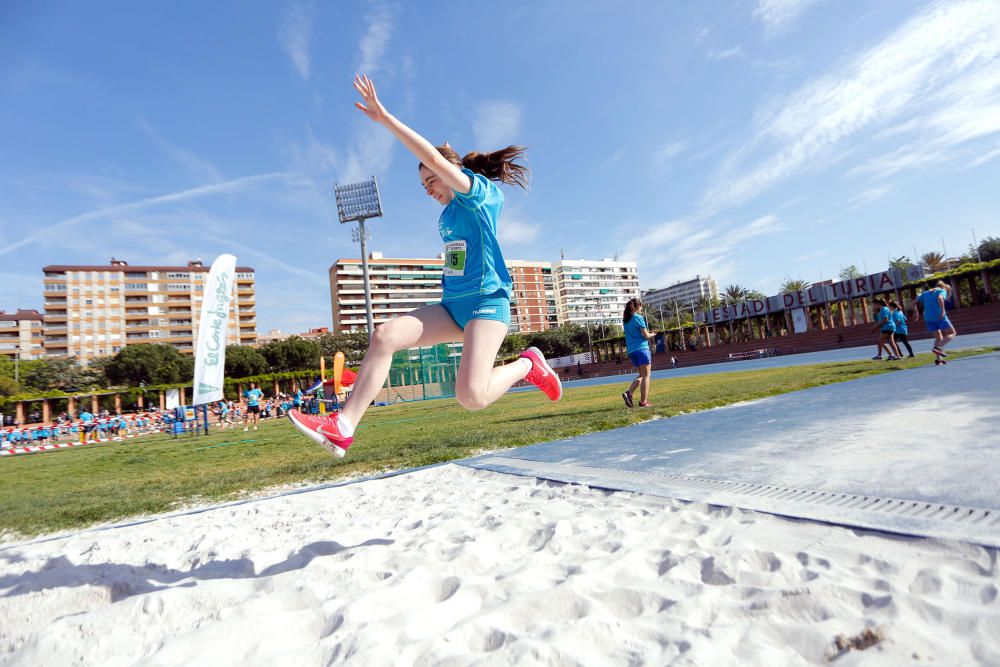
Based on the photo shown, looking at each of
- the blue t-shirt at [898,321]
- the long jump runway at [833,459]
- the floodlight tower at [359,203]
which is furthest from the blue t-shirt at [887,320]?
the floodlight tower at [359,203]

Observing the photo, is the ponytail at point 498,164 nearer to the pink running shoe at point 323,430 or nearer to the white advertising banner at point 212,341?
the pink running shoe at point 323,430

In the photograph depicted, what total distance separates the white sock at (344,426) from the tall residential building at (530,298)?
111499mm

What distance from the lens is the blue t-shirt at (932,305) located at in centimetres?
974

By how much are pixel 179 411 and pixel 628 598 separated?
22.7 metres

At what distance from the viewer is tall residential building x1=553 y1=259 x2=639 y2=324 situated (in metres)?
131

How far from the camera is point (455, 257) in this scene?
3.18 metres

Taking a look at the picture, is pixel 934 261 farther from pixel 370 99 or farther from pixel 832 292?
pixel 370 99

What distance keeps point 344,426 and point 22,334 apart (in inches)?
4659

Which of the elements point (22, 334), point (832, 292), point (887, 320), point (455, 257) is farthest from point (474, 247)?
point (22, 334)

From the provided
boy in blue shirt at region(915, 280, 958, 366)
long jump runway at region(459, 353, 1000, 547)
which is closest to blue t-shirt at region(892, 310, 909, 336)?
boy in blue shirt at region(915, 280, 958, 366)

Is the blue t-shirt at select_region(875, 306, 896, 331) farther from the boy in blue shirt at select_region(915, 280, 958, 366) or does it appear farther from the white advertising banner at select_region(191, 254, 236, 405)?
the white advertising banner at select_region(191, 254, 236, 405)

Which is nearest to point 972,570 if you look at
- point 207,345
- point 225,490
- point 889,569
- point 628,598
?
point 889,569

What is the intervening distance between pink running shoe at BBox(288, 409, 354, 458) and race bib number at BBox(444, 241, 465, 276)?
3.66 ft

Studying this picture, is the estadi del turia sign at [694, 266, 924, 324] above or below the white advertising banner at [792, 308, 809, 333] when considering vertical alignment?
above
